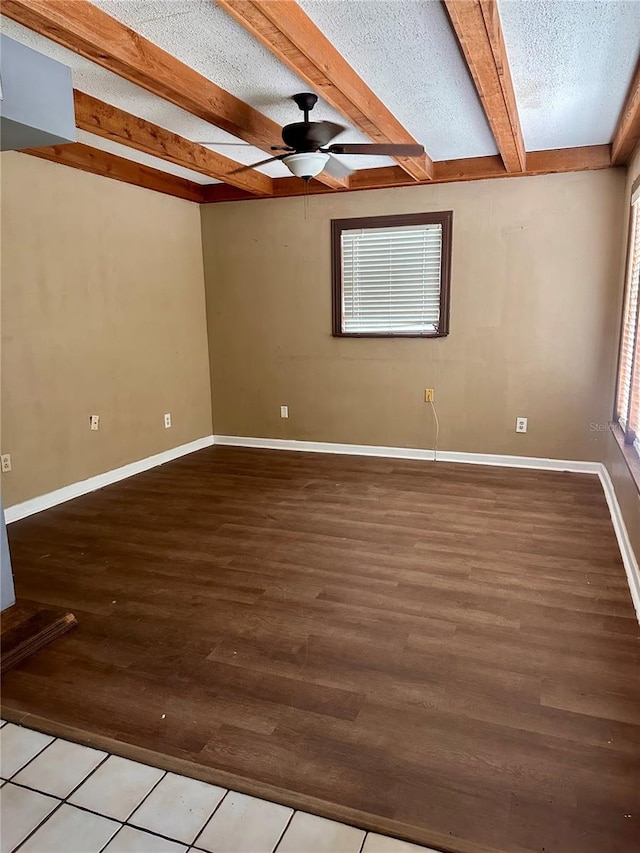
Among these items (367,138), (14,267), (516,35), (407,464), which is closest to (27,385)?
(14,267)

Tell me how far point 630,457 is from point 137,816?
293 cm

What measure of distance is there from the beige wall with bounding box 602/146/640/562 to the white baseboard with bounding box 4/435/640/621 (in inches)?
3.1

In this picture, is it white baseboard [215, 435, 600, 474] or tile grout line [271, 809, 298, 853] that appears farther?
white baseboard [215, 435, 600, 474]

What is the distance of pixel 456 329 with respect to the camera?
187 inches

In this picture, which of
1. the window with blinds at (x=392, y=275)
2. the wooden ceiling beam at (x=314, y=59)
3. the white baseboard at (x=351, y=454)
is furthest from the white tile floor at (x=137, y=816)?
the window with blinds at (x=392, y=275)

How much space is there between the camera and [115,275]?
4.39 meters

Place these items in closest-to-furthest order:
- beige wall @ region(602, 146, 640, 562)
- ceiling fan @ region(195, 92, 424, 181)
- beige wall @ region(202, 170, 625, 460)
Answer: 1. beige wall @ region(602, 146, 640, 562)
2. ceiling fan @ region(195, 92, 424, 181)
3. beige wall @ region(202, 170, 625, 460)

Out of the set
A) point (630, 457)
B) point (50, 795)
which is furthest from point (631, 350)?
point (50, 795)

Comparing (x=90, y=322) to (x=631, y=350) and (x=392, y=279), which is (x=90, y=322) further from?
(x=631, y=350)

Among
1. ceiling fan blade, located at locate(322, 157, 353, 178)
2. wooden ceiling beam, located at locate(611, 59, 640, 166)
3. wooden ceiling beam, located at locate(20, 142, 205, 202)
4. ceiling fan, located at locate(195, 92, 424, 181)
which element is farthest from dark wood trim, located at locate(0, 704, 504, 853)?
wooden ceiling beam, located at locate(20, 142, 205, 202)

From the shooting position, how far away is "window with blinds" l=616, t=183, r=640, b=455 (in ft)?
10.7

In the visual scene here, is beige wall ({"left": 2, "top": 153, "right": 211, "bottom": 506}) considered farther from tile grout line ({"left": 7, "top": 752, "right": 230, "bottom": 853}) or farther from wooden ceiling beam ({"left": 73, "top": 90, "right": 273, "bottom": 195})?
tile grout line ({"left": 7, "top": 752, "right": 230, "bottom": 853})

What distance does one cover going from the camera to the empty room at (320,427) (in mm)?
1662

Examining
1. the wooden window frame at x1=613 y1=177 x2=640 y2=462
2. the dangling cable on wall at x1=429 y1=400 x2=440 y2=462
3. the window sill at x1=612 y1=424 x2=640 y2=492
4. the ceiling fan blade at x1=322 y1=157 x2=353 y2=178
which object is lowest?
the dangling cable on wall at x1=429 y1=400 x2=440 y2=462
